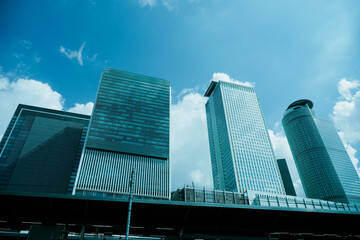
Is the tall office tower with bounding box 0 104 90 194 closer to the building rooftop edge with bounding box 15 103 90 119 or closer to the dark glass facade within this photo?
the building rooftop edge with bounding box 15 103 90 119

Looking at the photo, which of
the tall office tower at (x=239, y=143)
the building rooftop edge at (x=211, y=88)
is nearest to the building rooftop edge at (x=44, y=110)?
the tall office tower at (x=239, y=143)

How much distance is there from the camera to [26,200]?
77.7 feet

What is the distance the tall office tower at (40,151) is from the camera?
121 metres

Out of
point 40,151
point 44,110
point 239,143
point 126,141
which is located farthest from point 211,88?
point 40,151

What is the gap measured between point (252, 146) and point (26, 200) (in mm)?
136079

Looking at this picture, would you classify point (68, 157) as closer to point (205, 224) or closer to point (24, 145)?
point (24, 145)

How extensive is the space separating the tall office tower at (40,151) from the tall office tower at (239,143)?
95.9 meters

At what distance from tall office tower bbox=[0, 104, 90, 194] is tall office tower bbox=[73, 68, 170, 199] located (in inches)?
2052

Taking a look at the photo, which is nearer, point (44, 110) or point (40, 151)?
point (40, 151)

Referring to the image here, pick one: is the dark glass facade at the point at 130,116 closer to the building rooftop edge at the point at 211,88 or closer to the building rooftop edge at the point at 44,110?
the building rooftop edge at the point at 44,110

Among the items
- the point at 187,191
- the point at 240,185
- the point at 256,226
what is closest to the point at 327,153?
the point at 240,185

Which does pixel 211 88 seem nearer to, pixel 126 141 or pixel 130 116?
pixel 130 116

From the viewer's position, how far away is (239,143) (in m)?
142

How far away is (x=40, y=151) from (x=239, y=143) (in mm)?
124353
